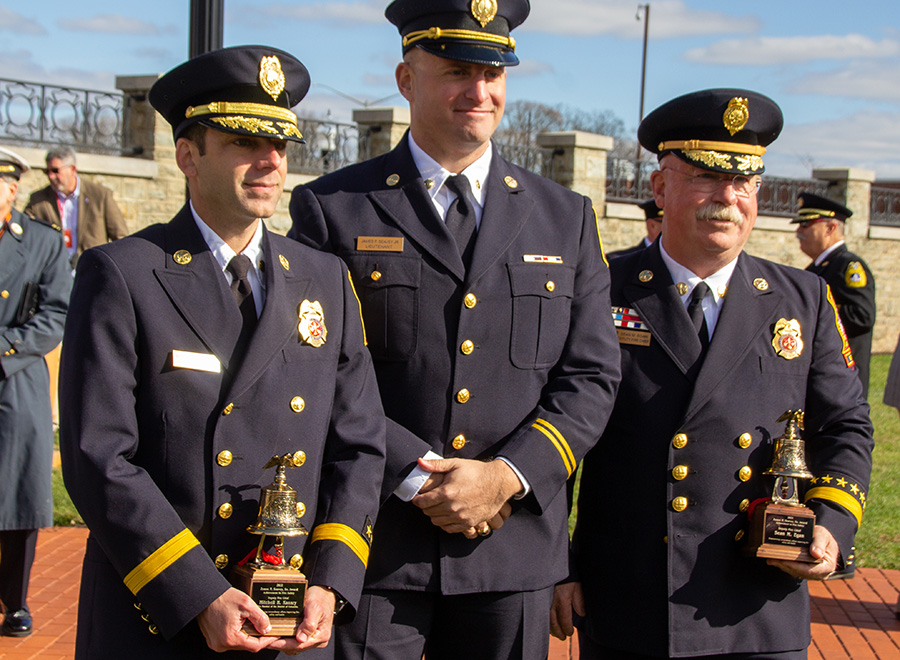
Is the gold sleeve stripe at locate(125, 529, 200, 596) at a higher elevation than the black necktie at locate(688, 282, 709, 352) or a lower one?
lower

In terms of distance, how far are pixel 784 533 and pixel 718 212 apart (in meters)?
0.99

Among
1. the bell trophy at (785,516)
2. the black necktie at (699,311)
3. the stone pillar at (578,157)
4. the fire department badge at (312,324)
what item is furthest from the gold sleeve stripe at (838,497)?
the stone pillar at (578,157)

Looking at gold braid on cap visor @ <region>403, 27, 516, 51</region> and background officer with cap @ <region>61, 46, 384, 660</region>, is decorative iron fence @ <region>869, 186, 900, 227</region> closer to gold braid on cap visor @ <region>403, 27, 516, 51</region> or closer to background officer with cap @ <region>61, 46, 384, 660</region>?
gold braid on cap visor @ <region>403, 27, 516, 51</region>

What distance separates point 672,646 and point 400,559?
0.85 meters

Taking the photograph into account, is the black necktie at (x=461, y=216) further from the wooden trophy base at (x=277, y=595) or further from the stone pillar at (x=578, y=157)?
the stone pillar at (x=578, y=157)

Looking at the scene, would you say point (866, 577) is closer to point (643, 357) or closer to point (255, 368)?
point (643, 357)

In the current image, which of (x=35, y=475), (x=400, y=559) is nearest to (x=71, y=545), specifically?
(x=35, y=475)

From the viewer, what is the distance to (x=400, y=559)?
3021 mm

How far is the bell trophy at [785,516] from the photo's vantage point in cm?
301

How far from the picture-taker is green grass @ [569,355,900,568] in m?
7.46

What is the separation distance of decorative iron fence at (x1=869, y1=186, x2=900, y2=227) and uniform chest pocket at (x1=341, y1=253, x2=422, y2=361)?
74.8 feet

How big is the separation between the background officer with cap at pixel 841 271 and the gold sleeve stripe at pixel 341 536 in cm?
532

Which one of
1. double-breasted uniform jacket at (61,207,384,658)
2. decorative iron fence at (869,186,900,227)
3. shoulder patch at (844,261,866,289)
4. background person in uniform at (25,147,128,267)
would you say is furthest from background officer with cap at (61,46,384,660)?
decorative iron fence at (869,186,900,227)

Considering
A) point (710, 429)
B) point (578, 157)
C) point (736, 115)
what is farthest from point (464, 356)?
point (578, 157)
